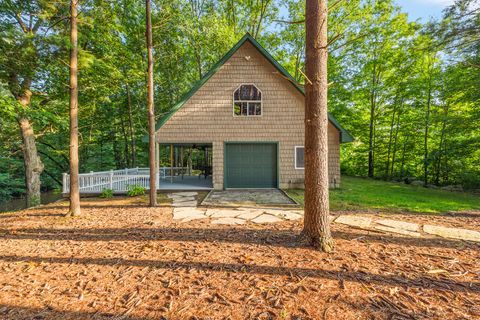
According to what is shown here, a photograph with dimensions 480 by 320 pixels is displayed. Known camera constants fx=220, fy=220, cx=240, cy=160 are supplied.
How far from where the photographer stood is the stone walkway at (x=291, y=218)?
172 inches

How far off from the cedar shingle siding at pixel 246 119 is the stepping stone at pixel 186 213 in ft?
12.9

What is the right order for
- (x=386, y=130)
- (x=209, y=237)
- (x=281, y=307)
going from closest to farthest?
(x=281, y=307) → (x=209, y=237) → (x=386, y=130)

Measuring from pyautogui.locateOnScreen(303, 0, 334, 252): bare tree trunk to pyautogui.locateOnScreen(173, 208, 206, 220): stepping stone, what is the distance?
10.6ft

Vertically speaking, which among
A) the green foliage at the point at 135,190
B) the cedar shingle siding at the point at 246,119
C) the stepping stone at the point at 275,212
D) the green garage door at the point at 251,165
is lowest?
the stepping stone at the point at 275,212

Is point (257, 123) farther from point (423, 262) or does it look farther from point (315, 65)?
point (423, 262)

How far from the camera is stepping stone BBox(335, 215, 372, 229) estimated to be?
475cm

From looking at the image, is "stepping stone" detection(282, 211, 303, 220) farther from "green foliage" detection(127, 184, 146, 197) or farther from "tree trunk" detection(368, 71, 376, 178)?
"tree trunk" detection(368, 71, 376, 178)

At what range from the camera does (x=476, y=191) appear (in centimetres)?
1088

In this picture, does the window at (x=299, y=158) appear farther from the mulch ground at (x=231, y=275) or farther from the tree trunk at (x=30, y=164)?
the tree trunk at (x=30, y=164)

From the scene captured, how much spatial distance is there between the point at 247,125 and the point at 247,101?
1.10 metres

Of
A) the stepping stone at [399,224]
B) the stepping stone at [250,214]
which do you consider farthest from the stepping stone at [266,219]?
the stepping stone at [399,224]

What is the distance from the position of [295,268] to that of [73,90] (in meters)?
6.75

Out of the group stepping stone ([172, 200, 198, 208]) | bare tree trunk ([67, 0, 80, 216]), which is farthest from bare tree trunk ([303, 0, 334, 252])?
bare tree trunk ([67, 0, 80, 216])

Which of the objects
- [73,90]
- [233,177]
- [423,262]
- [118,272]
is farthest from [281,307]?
[233,177]
